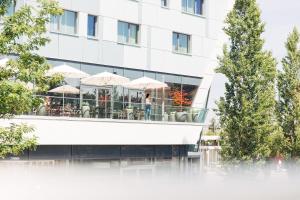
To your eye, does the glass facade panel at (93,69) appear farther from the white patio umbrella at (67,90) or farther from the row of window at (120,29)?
the row of window at (120,29)

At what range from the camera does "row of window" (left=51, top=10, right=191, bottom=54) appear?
31250mm

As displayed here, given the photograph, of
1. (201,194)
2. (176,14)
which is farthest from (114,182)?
(176,14)

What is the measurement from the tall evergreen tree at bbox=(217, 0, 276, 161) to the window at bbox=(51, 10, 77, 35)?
27.4ft

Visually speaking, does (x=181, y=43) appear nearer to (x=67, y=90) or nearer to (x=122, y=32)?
(x=122, y=32)

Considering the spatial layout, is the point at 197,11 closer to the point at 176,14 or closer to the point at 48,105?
the point at 176,14

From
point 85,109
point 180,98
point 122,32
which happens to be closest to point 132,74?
point 122,32

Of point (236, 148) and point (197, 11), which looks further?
point (197, 11)

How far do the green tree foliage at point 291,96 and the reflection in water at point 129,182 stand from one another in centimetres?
193

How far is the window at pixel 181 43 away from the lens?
37750 millimetres

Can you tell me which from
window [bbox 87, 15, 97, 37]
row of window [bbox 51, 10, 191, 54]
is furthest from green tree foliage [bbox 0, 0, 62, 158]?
window [bbox 87, 15, 97, 37]

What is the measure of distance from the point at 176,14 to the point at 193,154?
8952 millimetres

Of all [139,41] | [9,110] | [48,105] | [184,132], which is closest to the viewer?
[9,110]

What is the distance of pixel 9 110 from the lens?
16.5 metres

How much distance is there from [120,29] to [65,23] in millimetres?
3963
